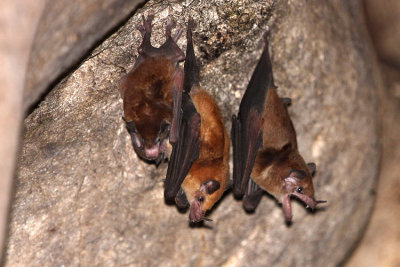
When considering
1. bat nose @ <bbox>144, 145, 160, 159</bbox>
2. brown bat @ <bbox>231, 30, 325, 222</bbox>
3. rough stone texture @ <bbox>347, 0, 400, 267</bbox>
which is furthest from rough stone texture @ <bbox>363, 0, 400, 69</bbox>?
bat nose @ <bbox>144, 145, 160, 159</bbox>

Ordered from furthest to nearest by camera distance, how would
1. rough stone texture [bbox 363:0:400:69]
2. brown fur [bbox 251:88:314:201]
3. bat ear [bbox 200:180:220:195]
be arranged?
1. rough stone texture [bbox 363:0:400:69]
2. brown fur [bbox 251:88:314:201]
3. bat ear [bbox 200:180:220:195]

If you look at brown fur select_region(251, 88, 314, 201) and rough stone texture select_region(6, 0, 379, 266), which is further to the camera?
brown fur select_region(251, 88, 314, 201)

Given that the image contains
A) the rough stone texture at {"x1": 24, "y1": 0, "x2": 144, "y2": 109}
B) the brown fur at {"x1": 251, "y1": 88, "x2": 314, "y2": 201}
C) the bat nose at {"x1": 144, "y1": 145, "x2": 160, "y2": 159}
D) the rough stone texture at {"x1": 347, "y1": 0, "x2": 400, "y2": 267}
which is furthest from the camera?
the rough stone texture at {"x1": 347, "y1": 0, "x2": 400, "y2": 267}

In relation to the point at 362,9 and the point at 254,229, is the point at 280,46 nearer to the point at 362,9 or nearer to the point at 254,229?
the point at 362,9

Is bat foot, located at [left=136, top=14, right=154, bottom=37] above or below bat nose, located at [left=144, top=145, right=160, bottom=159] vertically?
above

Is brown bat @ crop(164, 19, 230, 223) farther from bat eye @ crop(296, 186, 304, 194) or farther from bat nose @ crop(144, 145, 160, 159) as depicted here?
bat eye @ crop(296, 186, 304, 194)

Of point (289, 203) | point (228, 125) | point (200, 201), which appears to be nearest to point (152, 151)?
point (200, 201)

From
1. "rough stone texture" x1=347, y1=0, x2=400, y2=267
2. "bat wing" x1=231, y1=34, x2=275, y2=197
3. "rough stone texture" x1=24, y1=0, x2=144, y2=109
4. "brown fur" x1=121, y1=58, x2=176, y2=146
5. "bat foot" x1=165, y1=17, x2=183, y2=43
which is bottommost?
"rough stone texture" x1=347, y1=0, x2=400, y2=267
